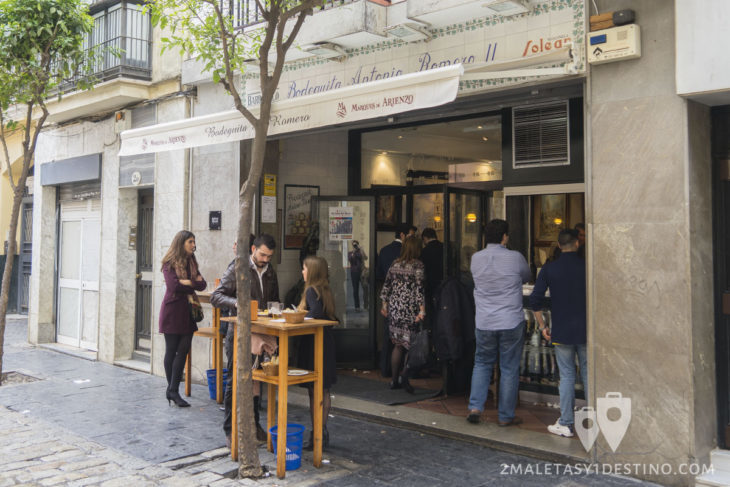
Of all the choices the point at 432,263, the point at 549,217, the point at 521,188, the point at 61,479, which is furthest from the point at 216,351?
the point at 549,217

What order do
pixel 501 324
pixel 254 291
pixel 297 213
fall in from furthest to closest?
pixel 297 213 < pixel 501 324 < pixel 254 291

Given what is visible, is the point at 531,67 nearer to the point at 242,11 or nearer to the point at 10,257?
the point at 242,11

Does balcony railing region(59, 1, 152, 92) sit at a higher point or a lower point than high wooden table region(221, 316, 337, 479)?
higher

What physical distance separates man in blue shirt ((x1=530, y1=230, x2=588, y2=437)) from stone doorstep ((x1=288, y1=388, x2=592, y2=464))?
0.29 m

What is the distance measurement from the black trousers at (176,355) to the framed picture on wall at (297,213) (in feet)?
7.17

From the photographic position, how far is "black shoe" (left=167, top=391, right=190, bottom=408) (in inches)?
275

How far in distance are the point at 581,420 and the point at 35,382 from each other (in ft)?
22.2

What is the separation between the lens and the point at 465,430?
5.81 meters

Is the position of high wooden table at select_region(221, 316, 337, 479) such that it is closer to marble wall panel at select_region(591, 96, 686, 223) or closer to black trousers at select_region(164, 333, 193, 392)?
black trousers at select_region(164, 333, 193, 392)

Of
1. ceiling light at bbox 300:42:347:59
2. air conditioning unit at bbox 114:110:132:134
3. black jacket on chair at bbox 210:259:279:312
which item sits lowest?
black jacket on chair at bbox 210:259:279:312

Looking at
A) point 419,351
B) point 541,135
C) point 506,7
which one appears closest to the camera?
point 506,7

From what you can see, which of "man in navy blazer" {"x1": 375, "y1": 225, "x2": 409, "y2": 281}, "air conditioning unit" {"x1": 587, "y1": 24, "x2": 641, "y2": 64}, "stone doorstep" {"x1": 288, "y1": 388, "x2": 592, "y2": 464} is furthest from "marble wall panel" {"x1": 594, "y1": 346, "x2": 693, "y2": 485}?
"man in navy blazer" {"x1": 375, "y1": 225, "x2": 409, "y2": 281}

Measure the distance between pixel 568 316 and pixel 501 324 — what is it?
63cm

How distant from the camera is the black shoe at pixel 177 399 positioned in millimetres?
6992
